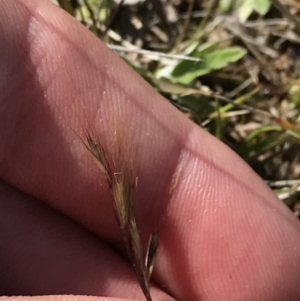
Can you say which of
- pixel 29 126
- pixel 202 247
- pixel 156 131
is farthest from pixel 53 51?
pixel 202 247

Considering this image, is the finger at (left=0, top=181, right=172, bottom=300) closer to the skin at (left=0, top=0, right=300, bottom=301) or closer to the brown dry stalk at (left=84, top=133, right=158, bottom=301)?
the skin at (left=0, top=0, right=300, bottom=301)

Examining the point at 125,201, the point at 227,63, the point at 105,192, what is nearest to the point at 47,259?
the point at 105,192

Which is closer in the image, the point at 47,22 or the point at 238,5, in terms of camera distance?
the point at 47,22

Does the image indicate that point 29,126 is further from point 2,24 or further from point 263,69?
point 263,69

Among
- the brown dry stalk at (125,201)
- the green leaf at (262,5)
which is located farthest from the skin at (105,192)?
the green leaf at (262,5)

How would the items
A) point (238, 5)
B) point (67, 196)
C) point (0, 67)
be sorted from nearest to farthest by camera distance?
point (0, 67)
point (67, 196)
point (238, 5)

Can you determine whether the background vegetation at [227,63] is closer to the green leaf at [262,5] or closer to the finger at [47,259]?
the green leaf at [262,5]

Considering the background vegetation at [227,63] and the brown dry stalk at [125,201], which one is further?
the background vegetation at [227,63]
